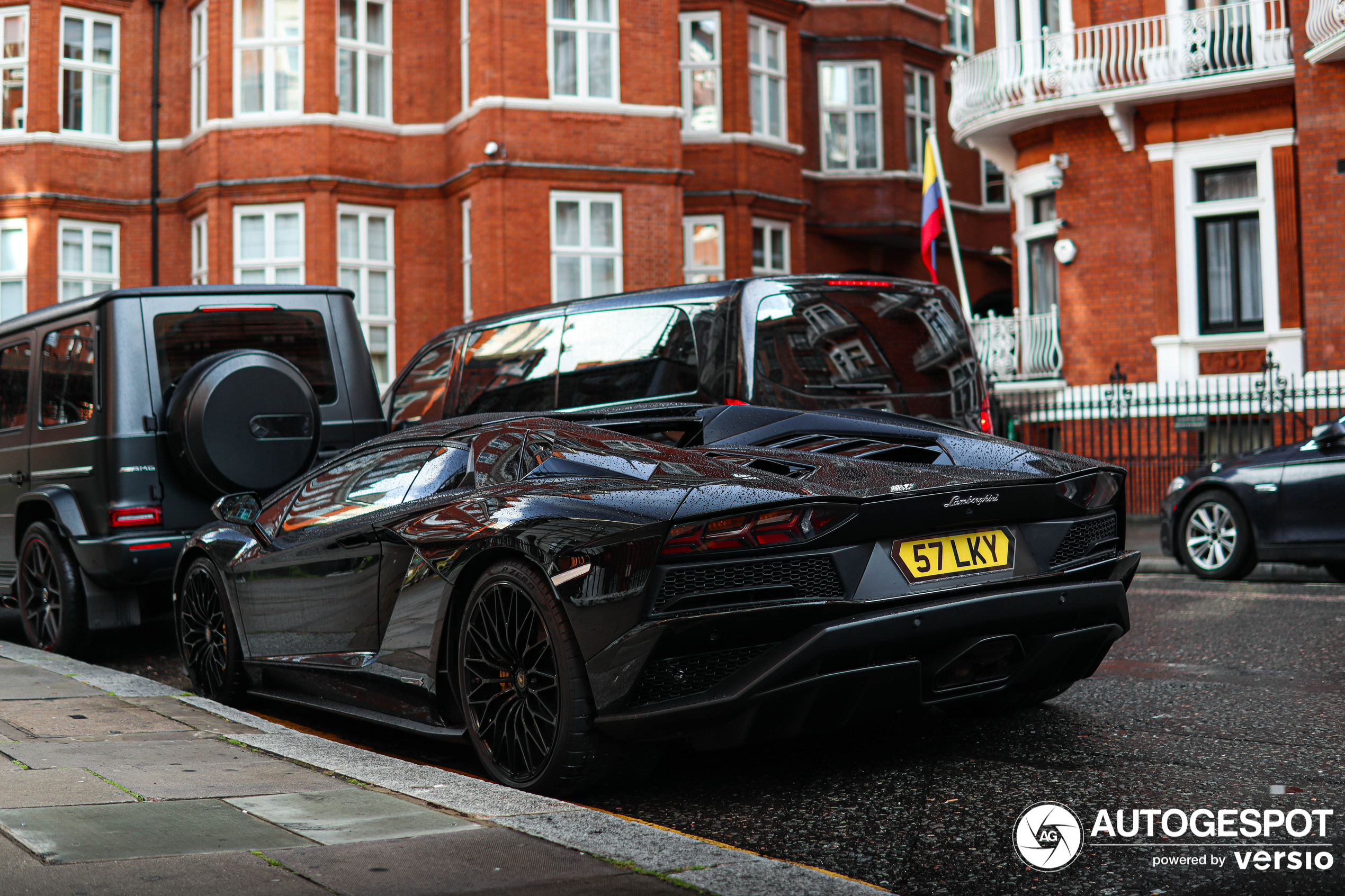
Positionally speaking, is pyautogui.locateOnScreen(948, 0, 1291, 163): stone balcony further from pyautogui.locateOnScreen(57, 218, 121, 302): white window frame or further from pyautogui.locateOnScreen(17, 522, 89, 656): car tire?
pyautogui.locateOnScreen(17, 522, 89, 656): car tire

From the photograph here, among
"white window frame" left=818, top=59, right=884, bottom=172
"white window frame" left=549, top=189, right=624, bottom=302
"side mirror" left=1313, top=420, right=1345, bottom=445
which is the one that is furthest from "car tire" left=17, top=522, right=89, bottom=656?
"white window frame" left=818, top=59, right=884, bottom=172

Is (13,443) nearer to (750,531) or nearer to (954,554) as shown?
(750,531)

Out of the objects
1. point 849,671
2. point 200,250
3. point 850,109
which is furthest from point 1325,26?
point 200,250

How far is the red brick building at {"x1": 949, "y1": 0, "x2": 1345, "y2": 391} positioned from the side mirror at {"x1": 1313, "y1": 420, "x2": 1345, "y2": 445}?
8616mm

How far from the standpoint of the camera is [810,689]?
4230mm

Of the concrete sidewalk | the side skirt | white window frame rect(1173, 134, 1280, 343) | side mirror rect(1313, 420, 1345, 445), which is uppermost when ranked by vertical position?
white window frame rect(1173, 134, 1280, 343)

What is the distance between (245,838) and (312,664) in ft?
6.47

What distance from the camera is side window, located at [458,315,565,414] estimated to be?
1007 cm

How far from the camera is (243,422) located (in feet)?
25.9

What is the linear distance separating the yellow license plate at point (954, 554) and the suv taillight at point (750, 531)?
318 millimetres

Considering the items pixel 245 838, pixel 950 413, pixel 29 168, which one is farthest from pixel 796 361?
pixel 29 168

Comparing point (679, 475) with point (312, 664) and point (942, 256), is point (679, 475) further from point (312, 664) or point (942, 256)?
point (942, 256)

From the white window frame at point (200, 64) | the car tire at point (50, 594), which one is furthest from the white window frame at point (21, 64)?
the car tire at point (50, 594)

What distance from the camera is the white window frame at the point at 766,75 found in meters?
26.5
